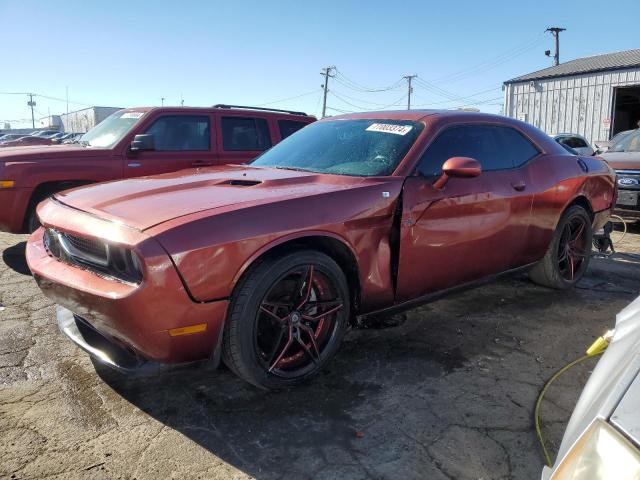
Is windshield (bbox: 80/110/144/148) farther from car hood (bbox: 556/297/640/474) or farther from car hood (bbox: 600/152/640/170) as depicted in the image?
car hood (bbox: 600/152/640/170)

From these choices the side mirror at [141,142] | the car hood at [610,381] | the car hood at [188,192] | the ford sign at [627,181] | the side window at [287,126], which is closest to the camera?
the car hood at [610,381]

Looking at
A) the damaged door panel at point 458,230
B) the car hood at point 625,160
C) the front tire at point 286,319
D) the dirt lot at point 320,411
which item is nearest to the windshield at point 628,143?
the car hood at point 625,160

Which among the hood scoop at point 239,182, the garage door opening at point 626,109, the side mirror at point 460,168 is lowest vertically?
the hood scoop at point 239,182

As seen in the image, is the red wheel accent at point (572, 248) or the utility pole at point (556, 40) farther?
the utility pole at point (556, 40)

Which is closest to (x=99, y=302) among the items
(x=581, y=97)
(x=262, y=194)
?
(x=262, y=194)

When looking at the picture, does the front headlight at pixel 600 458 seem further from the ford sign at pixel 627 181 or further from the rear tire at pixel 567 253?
the ford sign at pixel 627 181

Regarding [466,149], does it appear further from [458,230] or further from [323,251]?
[323,251]

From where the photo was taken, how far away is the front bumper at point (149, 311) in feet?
7.55

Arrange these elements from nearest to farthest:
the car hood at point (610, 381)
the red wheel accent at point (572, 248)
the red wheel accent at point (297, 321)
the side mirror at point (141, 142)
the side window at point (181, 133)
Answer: the car hood at point (610, 381) < the red wheel accent at point (297, 321) < the red wheel accent at point (572, 248) < the side mirror at point (141, 142) < the side window at point (181, 133)

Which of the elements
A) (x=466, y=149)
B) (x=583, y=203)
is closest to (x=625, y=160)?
(x=583, y=203)

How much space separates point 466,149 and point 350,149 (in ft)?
2.84

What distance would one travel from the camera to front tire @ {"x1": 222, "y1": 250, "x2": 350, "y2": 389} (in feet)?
8.45

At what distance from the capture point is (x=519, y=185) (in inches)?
159

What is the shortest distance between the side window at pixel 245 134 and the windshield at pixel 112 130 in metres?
1.07
